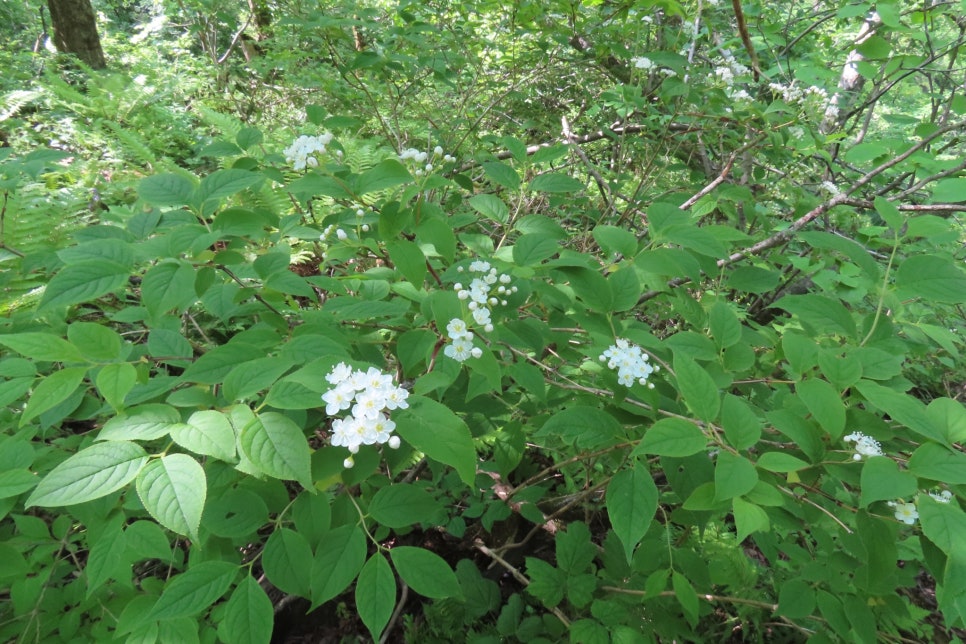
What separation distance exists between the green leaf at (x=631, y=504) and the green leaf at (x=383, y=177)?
0.71 meters

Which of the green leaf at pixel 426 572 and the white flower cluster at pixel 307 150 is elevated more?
the white flower cluster at pixel 307 150

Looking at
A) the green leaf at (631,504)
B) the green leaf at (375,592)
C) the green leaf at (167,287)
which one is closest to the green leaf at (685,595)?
the green leaf at (631,504)

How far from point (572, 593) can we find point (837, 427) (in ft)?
2.90

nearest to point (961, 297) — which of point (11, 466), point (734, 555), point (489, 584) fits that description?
point (734, 555)

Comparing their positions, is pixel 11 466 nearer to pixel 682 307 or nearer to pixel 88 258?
pixel 88 258

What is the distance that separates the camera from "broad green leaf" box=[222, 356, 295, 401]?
71 centimetres

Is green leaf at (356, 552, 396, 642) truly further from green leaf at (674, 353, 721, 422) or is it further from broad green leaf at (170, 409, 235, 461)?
green leaf at (674, 353, 721, 422)

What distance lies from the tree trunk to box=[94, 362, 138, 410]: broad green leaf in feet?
25.3

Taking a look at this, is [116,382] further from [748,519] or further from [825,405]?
[825,405]

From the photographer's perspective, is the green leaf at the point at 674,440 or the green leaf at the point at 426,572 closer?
the green leaf at the point at 674,440

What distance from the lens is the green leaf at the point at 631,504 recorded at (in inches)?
29.4

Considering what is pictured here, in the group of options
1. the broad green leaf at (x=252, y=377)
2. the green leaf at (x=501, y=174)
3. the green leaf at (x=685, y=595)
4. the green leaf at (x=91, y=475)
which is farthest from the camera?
the green leaf at (x=501, y=174)

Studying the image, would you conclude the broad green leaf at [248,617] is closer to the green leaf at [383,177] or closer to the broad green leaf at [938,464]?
the green leaf at [383,177]

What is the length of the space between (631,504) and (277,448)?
21.1 inches
